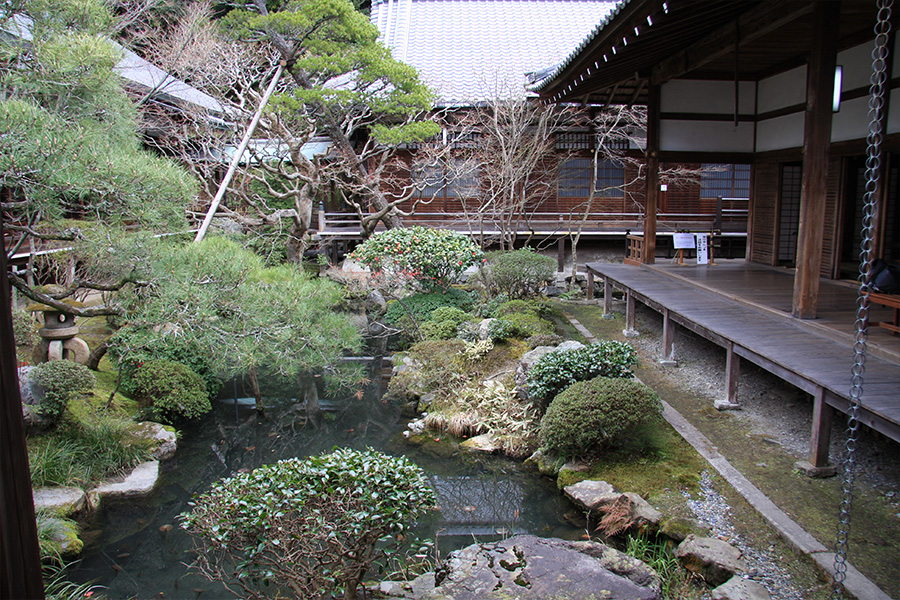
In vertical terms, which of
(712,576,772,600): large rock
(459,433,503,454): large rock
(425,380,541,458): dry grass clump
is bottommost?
(459,433,503,454): large rock

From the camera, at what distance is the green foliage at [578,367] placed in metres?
6.43

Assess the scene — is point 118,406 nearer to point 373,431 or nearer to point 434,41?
point 373,431

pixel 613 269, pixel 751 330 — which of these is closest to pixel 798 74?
pixel 613 269

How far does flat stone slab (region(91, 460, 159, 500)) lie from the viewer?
19.5 feet


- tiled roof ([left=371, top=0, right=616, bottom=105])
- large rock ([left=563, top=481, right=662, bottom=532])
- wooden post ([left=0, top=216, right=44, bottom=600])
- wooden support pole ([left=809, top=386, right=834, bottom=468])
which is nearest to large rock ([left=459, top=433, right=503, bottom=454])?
large rock ([left=563, top=481, right=662, bottom=532])

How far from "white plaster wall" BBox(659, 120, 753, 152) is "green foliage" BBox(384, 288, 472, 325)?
177 inches

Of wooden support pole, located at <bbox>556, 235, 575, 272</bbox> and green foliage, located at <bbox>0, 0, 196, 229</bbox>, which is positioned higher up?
green foliage, located at <bbox>0, 0, 196, 229</bbox>

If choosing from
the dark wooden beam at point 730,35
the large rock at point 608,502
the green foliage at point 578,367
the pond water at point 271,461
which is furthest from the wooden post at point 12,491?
the dark wooden beam at point 730,35

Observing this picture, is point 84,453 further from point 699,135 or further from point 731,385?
point 699,135

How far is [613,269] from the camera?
36.9 feet

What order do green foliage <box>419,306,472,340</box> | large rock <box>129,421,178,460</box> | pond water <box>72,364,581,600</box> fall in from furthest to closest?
green foliage <box>419,306,472,340</box>, large rock <box>129,421,178,460</box>, pond water <box>72,364,581,600</box>

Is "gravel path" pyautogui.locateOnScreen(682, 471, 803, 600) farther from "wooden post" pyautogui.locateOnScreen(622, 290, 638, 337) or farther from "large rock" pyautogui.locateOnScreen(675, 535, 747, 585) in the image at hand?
"wooden post" pyautogui.locateOnScreen(622, 290, 638, 337)

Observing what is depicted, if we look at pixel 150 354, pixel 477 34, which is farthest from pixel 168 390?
pixel 477 34

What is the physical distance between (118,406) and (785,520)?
23.3 ft
